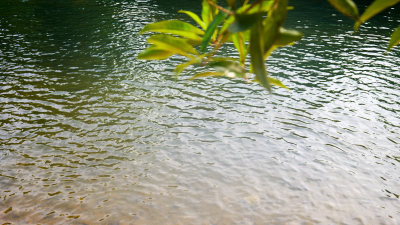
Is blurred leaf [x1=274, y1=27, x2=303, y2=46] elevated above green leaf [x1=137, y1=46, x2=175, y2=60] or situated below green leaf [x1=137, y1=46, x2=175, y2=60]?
above

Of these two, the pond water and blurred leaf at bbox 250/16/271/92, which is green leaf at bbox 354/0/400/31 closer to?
blurred leaf at bbox 250/16/271/92

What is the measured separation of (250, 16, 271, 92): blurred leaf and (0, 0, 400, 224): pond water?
14.8 feet

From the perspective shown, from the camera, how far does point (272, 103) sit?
8336 millimetres

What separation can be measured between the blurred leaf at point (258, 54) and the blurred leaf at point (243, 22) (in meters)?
0.01

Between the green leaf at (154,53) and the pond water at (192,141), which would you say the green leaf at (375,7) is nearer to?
the green leaf at (154,53)

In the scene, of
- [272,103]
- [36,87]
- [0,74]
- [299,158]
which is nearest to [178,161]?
[299,158]

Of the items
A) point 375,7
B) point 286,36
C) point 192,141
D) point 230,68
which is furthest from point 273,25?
point 192,141

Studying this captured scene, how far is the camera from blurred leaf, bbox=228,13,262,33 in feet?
1.87

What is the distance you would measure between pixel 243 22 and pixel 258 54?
7cm

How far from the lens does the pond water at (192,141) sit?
16.6ft

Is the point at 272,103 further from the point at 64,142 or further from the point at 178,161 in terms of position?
the point at 64,142

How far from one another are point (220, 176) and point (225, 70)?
17.0 feet

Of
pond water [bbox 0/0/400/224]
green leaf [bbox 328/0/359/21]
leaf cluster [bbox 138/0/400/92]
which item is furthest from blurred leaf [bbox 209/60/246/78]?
pond water [bbox 0/0/400/224]

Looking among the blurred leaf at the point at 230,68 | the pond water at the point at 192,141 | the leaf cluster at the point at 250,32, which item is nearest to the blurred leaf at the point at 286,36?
the leaf cluster at the point at 250,32
